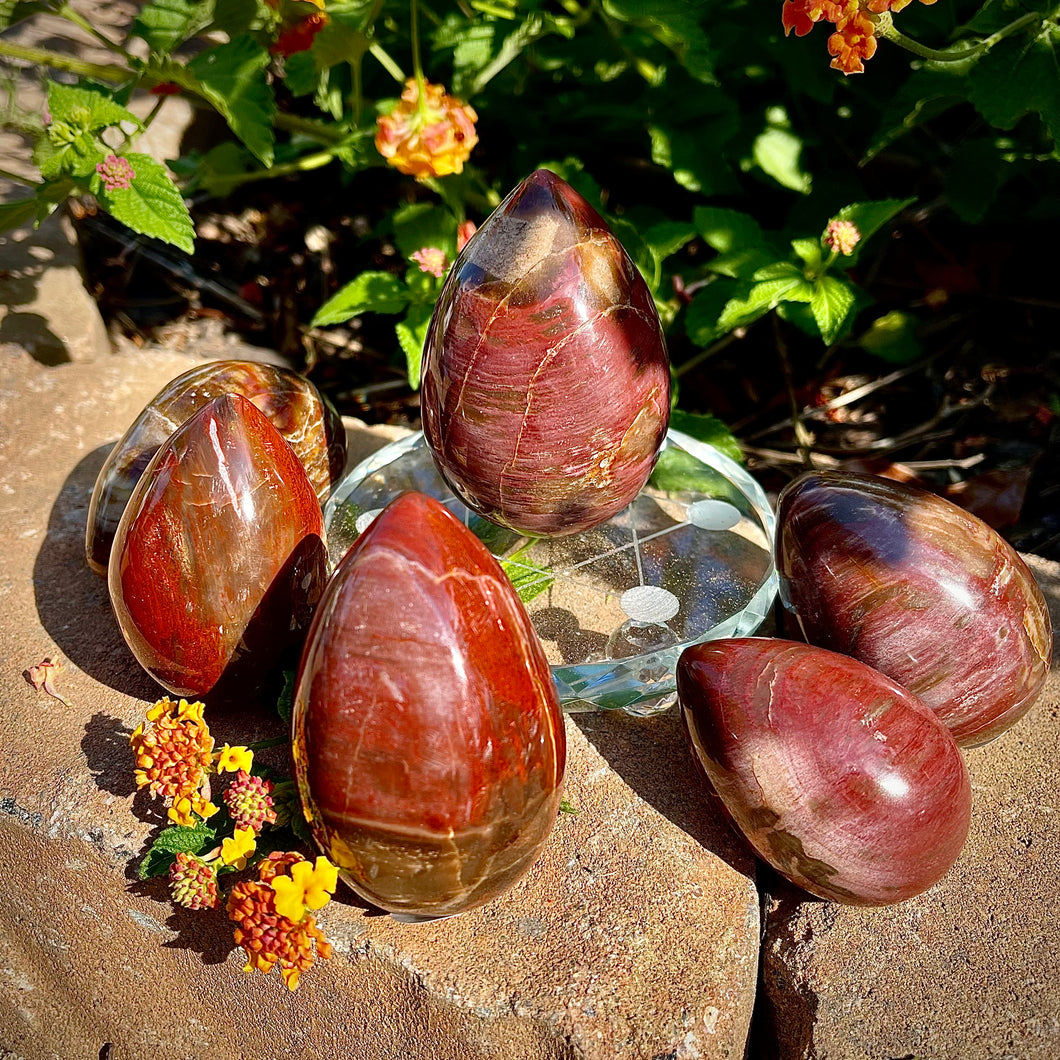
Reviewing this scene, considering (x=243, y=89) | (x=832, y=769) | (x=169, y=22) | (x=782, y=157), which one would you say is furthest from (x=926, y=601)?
(x=169, y=22)

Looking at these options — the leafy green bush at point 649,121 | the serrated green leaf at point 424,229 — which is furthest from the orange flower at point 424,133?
the serrated green leaf at point 424,229

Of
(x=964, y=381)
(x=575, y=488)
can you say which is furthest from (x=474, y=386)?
(x=964, y=381)

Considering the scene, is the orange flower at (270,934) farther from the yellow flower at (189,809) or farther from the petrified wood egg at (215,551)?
the petrified wood egg at (215,551)

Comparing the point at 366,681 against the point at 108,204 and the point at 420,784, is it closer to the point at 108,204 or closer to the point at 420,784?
the point at 420,784

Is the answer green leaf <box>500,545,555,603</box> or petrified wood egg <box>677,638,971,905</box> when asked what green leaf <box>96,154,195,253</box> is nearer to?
green leaf <box>500,545,555,603</box>

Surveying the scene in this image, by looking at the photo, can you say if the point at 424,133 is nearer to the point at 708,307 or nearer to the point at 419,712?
the point at 708,307

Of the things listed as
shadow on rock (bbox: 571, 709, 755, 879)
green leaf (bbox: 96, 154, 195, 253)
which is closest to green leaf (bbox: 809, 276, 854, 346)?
shadow on rock (bbox: 571, 709, 755, 879)
